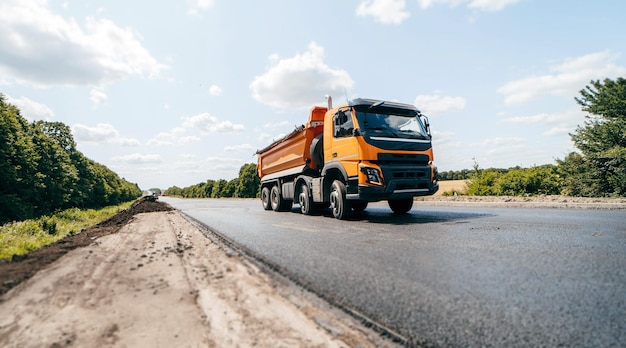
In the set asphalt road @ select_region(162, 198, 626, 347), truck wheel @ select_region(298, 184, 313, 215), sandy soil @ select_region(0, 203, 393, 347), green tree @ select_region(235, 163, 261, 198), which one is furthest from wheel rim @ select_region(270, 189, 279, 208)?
green tree @ select_region(235, 163, 261, 198)

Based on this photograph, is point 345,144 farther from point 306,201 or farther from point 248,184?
point 248,184

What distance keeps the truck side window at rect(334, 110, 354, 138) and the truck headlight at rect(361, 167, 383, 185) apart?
3.42 feet

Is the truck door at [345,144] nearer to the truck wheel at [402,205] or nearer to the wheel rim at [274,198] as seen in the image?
the truck wheel at [402,205]

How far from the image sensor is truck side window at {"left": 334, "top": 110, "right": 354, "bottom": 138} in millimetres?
7727

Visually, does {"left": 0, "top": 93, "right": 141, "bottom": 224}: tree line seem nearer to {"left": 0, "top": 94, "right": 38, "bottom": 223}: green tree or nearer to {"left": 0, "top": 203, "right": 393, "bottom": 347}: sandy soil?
{"left": 0, "top": 94, "right": 38, "bottom": 223}: green tree

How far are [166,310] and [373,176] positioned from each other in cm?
560

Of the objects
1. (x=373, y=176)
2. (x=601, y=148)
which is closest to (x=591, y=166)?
(x=601, y=148)

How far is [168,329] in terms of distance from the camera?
185 cm

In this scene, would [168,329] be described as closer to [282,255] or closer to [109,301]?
[109,301]

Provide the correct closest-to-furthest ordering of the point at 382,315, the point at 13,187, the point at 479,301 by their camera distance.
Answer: the point at 382,315 → the point at 479,301 → the point at 13,187

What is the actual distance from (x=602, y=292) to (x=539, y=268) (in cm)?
66

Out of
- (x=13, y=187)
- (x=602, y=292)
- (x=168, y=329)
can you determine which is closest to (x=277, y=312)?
(x=168, y=329)

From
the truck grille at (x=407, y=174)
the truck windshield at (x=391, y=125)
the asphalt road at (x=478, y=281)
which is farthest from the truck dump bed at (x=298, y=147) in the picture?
the asphalt road at (x=478, y=281)

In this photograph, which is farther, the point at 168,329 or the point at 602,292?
the point at 602,292
